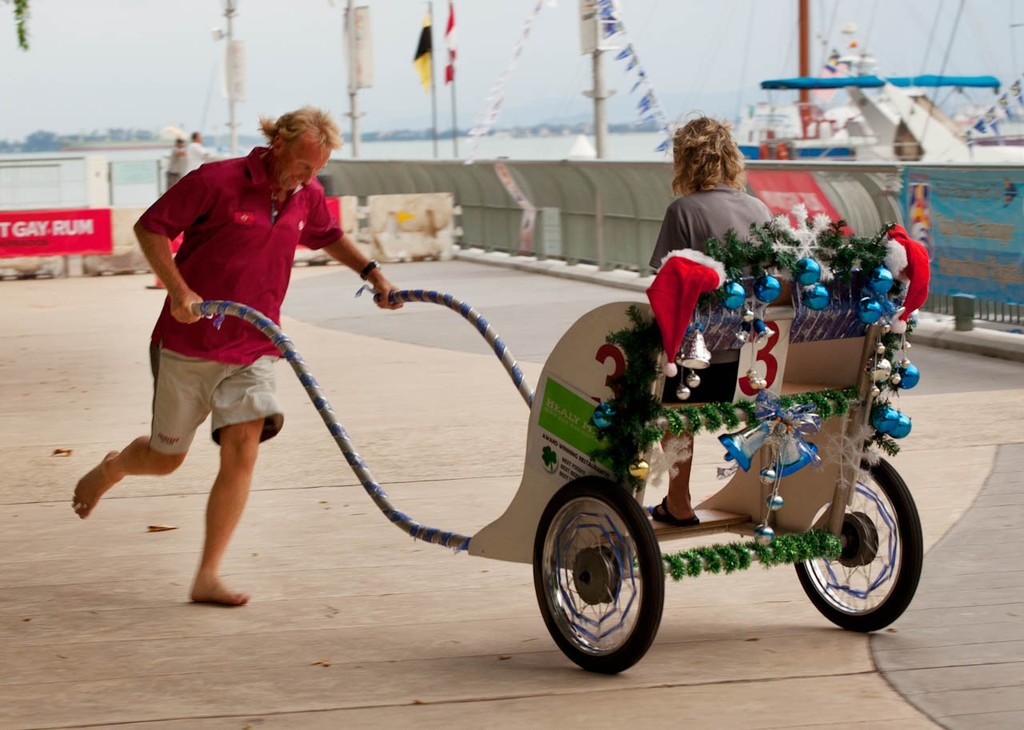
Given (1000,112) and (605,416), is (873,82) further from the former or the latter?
(605,416)

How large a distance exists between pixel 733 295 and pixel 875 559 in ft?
4.31

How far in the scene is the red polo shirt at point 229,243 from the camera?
555 centimetres

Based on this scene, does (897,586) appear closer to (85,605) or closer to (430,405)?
(85,605)

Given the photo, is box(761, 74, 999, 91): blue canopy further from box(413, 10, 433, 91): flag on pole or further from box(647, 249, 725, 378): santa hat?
box(647, 249, 725, 378): santa hat

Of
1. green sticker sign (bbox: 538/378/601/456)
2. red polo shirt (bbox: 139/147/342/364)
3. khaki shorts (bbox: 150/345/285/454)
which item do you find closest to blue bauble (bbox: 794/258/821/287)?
green sticker sign (bbox: 538/378/601/456)

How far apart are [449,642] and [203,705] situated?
947mm

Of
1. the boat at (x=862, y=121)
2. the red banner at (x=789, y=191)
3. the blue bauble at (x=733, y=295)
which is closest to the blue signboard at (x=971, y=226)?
the red banner at (x=789, y=191)

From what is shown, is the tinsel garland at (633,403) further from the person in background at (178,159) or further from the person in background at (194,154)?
the person in background at (194,154)

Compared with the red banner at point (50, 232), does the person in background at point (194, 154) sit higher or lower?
higher

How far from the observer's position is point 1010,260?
11.8 metres

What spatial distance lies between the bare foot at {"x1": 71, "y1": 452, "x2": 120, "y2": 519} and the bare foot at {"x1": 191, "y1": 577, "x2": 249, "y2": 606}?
0.65 meters

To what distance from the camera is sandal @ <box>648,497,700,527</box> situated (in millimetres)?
5168

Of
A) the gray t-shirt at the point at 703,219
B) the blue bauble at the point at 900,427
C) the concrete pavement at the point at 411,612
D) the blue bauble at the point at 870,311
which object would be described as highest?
the gray t-shirt at the point at 703,219

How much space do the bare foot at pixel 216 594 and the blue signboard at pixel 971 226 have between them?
7787 mm
